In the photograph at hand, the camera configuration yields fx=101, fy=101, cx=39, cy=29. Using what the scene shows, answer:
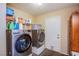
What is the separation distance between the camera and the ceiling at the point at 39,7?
143 cm

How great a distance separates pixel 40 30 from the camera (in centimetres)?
147

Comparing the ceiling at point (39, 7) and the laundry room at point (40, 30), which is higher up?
the ceiling at point (39, 7)

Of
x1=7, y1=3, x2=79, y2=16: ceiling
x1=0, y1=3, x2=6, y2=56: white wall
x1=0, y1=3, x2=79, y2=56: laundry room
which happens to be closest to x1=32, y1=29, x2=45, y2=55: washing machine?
x1=0, y1=3, x2=79, y2=56: laundry room

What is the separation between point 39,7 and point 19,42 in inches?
23.1

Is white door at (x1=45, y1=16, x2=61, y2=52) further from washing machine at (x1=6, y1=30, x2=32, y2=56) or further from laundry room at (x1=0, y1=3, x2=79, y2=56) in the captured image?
washing machine at (x1=6, y1=30, x2=32, y2=56)

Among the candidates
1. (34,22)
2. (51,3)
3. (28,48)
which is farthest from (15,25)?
(51,3)

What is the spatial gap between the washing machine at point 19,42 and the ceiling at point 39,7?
Answer: 12.1 inches

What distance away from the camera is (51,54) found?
57.6 inches

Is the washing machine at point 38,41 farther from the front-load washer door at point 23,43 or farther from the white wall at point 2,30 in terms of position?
the white wall at point 2,30

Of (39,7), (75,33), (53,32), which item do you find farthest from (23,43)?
(75,33)

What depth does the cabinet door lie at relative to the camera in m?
1.45

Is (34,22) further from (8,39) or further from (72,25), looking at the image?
(72,25)

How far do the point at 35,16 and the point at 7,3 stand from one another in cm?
43

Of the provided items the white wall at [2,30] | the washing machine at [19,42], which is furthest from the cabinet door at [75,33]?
the white wall at [2,30]
